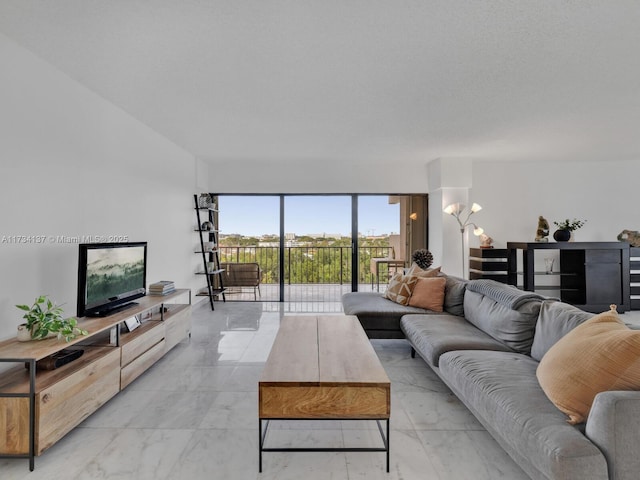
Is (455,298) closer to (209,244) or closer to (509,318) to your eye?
(509,318)

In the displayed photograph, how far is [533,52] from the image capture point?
7.82ft

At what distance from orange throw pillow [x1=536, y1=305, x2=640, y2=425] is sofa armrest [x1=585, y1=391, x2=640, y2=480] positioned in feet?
0.39

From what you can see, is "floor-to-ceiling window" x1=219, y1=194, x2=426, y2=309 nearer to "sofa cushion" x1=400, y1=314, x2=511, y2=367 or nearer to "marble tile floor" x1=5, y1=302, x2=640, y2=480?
"sofa cushion" x1=400, y1=314, x2=511, y2=367

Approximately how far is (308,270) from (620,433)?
571 cm

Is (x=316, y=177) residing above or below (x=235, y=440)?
above

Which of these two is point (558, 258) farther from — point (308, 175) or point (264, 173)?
point (264, 173)

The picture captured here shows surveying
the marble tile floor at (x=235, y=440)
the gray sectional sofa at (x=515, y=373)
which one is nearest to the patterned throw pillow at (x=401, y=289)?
the gray sectional sofa at (x=515, y=373)

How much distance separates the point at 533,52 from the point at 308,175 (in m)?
3.87

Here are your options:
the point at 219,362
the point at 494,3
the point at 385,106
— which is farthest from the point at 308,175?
the point at 494,3

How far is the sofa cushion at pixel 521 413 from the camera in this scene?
125 centimetres

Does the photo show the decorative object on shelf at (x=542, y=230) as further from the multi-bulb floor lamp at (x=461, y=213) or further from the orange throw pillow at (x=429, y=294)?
the orange throw pillow at (x=429, y=294)

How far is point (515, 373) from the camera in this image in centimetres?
195

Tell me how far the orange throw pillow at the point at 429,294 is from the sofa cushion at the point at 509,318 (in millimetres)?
510

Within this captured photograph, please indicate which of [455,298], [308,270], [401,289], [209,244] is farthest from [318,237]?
[455,298]
